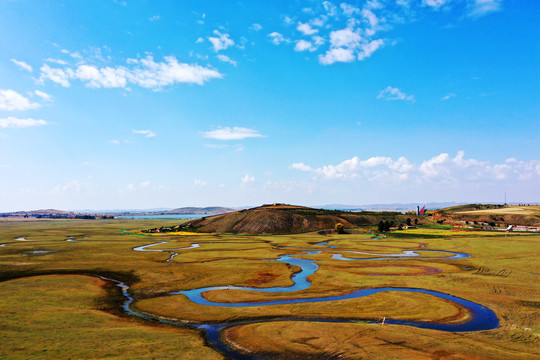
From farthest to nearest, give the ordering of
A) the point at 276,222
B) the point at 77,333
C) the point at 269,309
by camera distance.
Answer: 1. the point at 276,222
2. the point at 269,309
3. the point at 77,333

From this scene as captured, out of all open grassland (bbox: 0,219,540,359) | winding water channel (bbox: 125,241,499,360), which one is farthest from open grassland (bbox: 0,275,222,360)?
winding water channel (bbox: 125,241,499,360)

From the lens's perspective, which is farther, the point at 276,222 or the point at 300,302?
the point at 276,222

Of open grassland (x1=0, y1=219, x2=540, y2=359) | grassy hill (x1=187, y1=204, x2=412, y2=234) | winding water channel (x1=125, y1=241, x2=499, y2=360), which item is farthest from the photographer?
grassy hill (x1=187, y1=204, x2=412, y2=234)

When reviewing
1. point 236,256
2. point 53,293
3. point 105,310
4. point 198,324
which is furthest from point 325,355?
point 236,256

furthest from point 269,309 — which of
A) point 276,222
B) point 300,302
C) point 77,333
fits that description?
point 276,222

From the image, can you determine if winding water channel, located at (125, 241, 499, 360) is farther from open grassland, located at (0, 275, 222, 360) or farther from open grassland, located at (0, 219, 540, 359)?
open grassland, located at (0, 275, 222, 360)

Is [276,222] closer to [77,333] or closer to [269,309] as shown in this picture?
[269,309]

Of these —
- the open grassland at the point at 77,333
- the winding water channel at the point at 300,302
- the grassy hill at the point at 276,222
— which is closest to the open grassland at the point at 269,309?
the open grassland at the point at 77,333

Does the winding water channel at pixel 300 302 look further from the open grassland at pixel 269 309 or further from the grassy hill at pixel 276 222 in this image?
the grassy hill at pixel 276 222

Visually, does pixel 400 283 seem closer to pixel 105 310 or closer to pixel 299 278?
pixel 299 278
